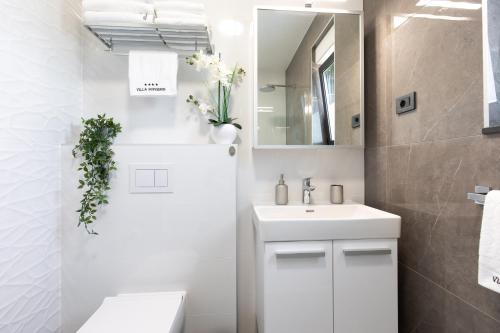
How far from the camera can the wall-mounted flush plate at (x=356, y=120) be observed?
1.38 metres

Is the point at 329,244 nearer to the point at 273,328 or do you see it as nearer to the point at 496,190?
the point at 273,328

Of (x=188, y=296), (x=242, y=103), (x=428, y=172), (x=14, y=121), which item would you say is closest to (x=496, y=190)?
(x=428, y=172)

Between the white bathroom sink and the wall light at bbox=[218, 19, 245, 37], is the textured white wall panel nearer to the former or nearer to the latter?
the wall light at bbox=[218, 19, 245, 37]

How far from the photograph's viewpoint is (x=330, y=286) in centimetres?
103

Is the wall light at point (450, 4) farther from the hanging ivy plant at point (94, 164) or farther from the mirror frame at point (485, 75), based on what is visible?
the hanging ivy plant at point (94, 164)

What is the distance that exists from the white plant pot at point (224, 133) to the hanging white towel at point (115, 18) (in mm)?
591

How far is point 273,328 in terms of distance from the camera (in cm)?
101

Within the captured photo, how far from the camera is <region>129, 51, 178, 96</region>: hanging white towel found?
128 centimetres

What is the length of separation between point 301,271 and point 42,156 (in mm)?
1264

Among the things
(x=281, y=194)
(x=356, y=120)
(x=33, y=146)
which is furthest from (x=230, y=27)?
(x=33, y=146)

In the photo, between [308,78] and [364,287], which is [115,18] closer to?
[308,78]

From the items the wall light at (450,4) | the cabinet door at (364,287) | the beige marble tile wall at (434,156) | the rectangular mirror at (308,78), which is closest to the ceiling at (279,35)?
the rectangular mirror at (308,78)

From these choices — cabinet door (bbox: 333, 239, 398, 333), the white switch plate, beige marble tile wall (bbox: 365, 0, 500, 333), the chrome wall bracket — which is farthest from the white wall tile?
the chrome wall bracket

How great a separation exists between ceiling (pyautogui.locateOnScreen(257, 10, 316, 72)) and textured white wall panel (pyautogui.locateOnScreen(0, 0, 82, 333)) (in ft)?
3.31
